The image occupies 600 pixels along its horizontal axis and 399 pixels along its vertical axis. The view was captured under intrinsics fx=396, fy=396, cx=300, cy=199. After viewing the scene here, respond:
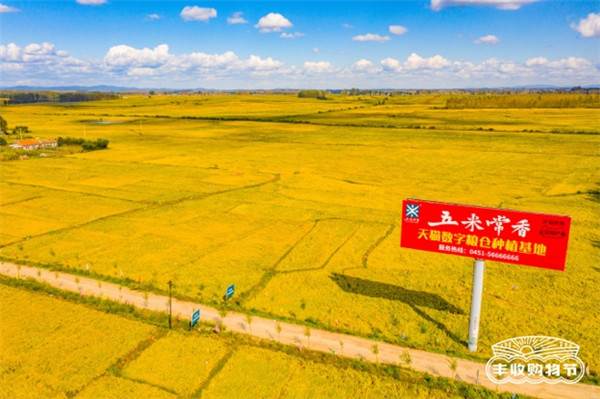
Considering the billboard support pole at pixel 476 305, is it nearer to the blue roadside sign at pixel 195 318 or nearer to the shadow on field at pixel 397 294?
the shadow on field at pixel 397 294

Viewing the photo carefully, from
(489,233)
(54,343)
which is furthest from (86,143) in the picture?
(489,233)

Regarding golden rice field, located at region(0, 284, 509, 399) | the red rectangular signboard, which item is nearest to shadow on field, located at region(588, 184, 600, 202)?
the red rectangular signboard

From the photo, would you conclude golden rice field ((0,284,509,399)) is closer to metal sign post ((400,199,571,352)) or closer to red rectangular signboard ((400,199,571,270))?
metal sign post ((400,199,571,352))

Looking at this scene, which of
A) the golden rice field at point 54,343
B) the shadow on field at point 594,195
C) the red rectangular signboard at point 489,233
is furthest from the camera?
the shadow on field at point 594,195

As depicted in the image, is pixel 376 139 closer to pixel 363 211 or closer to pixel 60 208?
pixel 363 211

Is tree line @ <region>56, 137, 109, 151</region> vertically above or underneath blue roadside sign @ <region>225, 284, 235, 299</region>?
above

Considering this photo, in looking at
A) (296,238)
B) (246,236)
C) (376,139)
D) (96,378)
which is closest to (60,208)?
(246,236)

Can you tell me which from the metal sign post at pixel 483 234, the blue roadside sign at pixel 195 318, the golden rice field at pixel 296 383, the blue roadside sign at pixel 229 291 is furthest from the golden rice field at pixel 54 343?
the metal sign post at pixel 483 234
